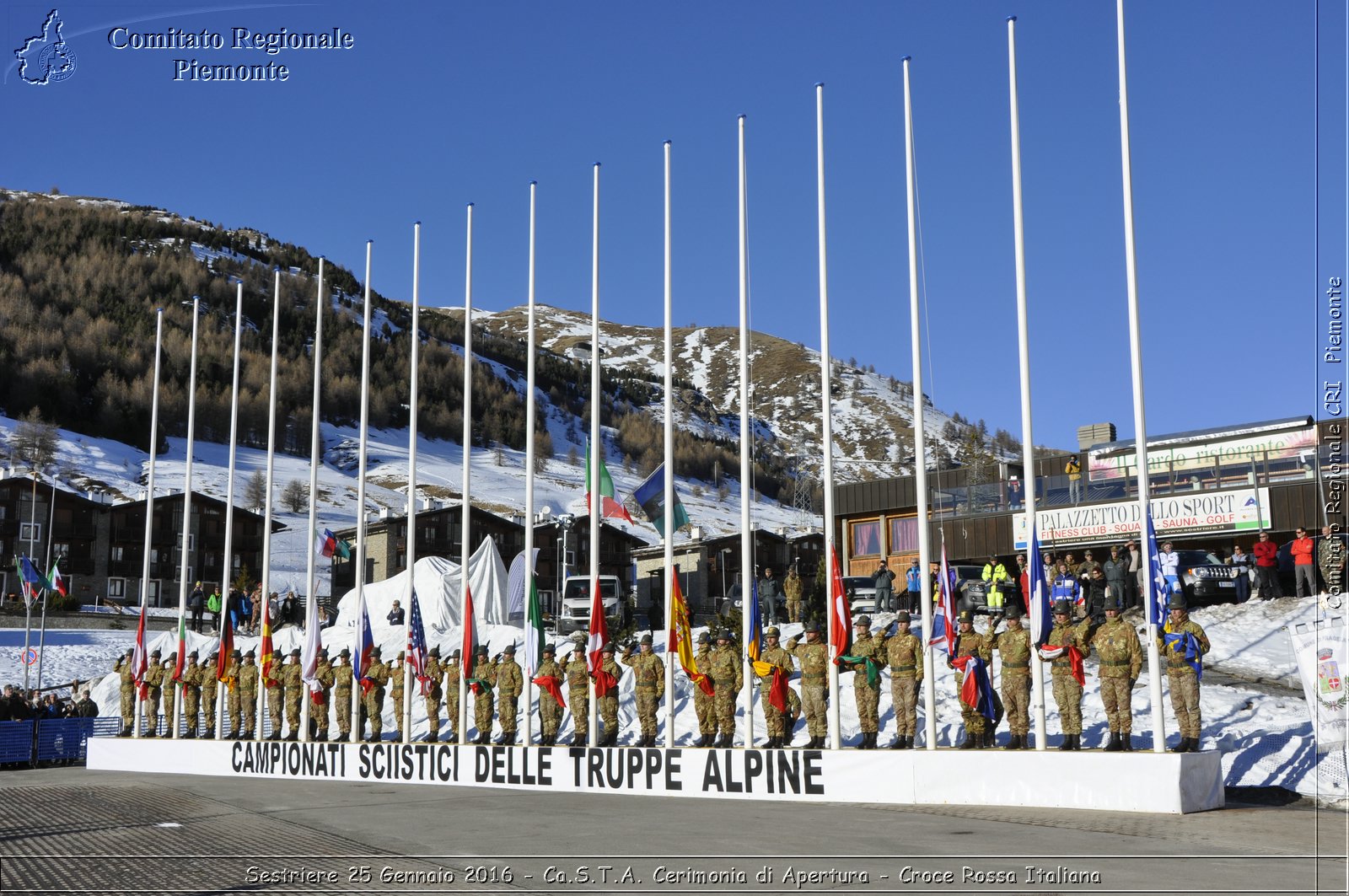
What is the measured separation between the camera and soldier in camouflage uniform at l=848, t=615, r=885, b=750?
17656 mm

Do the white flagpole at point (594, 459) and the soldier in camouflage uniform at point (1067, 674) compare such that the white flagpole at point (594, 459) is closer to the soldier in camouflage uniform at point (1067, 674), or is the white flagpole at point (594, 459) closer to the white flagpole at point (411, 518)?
the white flagpole at point (411, 518)

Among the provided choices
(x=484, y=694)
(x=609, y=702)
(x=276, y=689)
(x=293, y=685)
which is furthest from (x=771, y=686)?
(x=276, y=689)

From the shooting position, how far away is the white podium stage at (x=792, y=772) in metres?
14.1

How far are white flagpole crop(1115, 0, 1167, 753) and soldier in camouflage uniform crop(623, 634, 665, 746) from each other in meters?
7.97

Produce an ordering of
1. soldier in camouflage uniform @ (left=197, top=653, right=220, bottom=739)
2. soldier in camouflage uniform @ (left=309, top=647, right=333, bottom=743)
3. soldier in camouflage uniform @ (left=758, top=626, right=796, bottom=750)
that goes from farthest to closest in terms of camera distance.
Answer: soldier in camouflage uniform @ (left=197, top=653, right=220, bottom=739)
soldier in camouflage uniform @ (left=309, top=647, right=333, bottom=743)
soldier in camouflage uniform @ (left=758, top=626, right=796, bottom=750)

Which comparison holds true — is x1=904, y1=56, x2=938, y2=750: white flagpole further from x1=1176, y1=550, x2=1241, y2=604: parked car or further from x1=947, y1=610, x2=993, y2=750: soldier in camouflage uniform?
x1=1176, y1=550, x2=1241, y2=604: parked car

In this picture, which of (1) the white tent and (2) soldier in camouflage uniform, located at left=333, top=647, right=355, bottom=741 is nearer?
(2) soldier in camouflage uniform, located at left=333, top=647, right=355, bottom=741

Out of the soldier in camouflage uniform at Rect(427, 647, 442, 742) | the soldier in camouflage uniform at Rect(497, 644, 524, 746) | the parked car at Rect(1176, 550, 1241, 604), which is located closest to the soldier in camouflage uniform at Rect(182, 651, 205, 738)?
the soldier in camouflage uniform at Rect(427, 647, 442, 742)

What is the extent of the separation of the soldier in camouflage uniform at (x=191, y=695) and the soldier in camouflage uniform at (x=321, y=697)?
4.30m

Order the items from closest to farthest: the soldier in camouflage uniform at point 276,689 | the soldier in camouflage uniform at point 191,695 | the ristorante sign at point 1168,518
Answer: the soldier in camouflage uniform at point 276,689 < the soldier in camouflage uniform at point 191,695 < the ristorante sign at point 1168,518

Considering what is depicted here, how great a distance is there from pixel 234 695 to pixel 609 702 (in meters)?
11.4

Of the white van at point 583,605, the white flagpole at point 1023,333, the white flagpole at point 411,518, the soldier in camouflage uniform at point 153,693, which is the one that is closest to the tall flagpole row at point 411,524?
the white flagpole at point 411,518

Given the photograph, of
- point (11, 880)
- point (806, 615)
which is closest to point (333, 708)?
point (806, 615)

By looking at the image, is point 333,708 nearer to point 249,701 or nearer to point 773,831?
point 249,701
